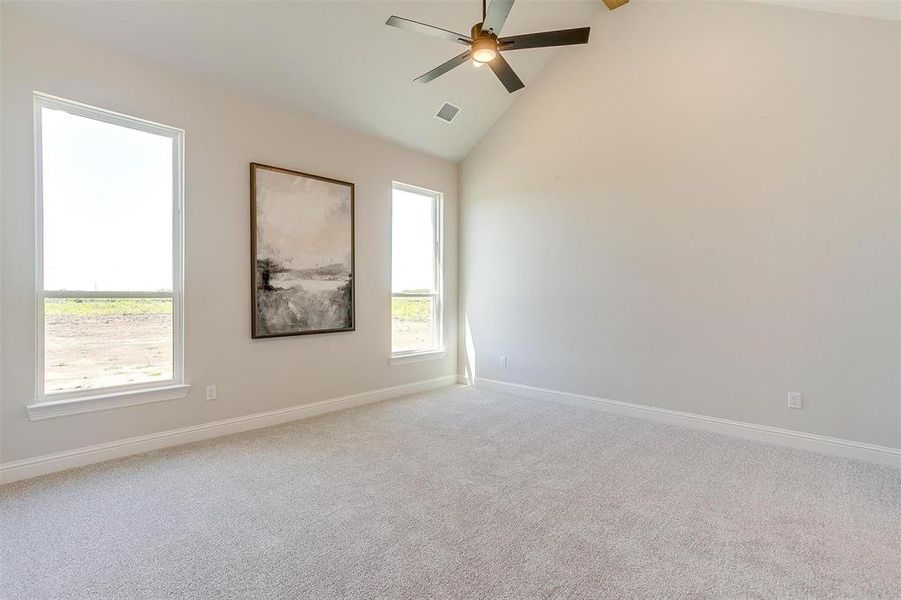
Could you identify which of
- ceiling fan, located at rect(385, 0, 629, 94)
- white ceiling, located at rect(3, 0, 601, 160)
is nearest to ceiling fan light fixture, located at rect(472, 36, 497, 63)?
ceiling fan, located at rect(385, 0, 629, 94)

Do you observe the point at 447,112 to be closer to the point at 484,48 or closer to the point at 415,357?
the point at 484,48

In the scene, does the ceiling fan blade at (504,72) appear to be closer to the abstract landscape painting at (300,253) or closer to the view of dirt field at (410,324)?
the abstract landscape painting at (300,253)

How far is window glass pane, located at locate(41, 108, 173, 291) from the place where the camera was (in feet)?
9.77

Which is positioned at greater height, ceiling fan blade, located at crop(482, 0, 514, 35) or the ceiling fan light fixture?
ceiling fan blade, located at crop(482, 0, 514, 35)

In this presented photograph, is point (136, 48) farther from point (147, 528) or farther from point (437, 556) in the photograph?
point (437, 556)

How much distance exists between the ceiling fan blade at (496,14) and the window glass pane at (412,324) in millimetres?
3170

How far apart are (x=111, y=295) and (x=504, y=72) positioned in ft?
10.6

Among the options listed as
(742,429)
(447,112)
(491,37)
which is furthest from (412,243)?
(742,429)

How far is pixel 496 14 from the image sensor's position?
7.98 ft

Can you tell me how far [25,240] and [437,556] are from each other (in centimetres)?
319

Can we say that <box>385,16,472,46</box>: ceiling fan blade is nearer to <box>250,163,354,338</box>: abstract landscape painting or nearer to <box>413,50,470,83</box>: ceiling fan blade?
<box>413,50,470,83</box>: ceiling fan blade

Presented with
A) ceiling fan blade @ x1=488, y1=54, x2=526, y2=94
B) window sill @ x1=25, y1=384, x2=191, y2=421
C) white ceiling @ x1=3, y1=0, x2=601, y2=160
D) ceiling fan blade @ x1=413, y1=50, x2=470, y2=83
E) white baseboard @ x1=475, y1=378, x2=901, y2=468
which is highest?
white ceiling @ x1=3, y1=0, x2=601, y2=160

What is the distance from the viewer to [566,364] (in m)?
4.77

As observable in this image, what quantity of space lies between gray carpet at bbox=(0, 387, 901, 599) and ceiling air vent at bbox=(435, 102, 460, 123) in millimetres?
3436
